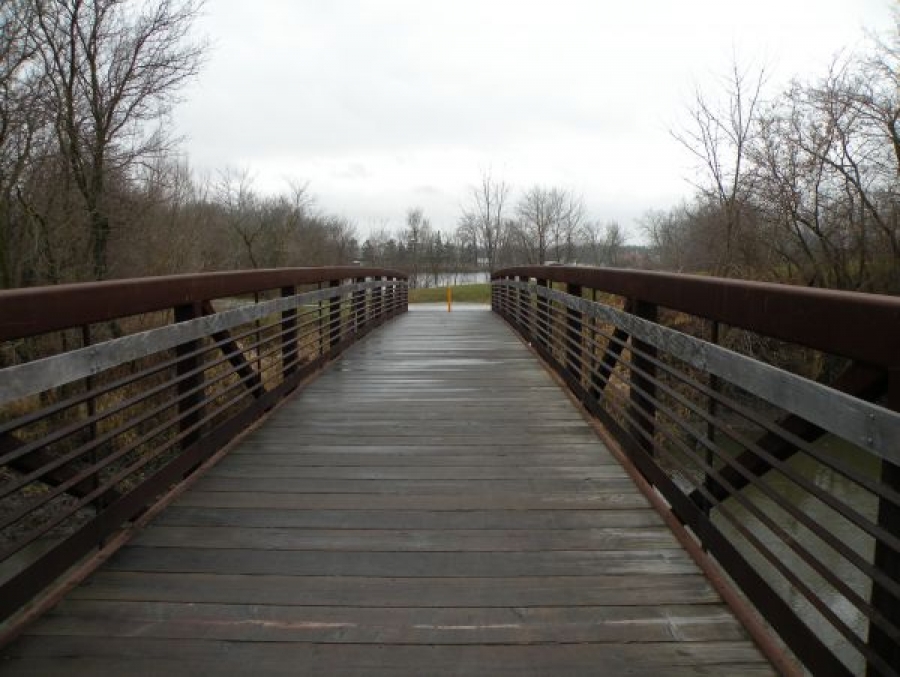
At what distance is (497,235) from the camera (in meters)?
37.6

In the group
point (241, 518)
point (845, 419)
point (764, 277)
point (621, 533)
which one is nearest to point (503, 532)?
point (621, 533)

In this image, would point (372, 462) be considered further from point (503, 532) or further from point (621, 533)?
point (621, 533)

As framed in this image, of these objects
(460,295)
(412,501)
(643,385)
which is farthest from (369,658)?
(460,295)

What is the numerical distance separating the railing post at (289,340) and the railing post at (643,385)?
2776 millimetres

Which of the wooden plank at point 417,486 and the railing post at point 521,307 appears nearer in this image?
the wooden plank at point 417,486

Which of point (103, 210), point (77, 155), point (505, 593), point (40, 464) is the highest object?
point (77, 155)

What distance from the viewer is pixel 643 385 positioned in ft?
11.2

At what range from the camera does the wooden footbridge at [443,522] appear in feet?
5.93

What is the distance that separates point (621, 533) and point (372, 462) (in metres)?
1.44

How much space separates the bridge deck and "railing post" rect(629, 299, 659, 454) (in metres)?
0.26

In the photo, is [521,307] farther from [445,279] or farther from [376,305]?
[445,279]

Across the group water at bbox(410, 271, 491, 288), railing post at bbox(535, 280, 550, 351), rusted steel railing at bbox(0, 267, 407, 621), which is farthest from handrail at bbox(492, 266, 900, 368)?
water at bbox(410, 271, 491, 288)

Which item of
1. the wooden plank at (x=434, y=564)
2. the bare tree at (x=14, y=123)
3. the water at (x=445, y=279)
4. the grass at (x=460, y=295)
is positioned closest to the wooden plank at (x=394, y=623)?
the wooden plank at (x=434, y=564)

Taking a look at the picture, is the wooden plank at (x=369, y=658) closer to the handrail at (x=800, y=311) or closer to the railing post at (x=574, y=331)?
the handrail at (x=800, y=311)
